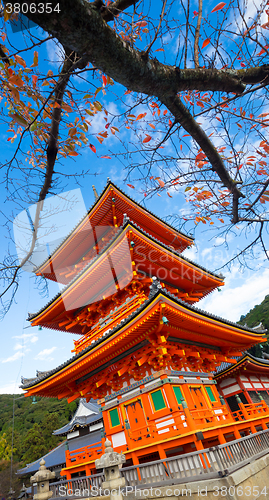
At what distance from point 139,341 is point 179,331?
1.29 meters

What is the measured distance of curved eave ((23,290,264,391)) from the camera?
7058 millimetres

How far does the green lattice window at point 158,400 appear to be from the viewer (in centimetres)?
735

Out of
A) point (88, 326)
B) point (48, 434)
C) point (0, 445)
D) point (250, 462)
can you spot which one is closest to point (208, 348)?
point (250, 462)

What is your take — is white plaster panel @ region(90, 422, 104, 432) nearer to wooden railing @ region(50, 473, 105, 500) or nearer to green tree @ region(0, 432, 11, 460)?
wooden railing @ region(50, 473, 105, 500)

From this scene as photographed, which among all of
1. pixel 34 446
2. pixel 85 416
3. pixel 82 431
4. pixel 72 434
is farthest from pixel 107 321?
pixel 34 446

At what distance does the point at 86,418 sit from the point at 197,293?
11815 mm

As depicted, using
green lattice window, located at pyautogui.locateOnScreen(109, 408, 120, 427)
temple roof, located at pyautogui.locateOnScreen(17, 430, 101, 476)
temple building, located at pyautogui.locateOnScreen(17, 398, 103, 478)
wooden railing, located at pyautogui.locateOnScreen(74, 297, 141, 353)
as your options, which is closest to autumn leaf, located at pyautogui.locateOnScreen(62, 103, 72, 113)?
wooden railing, located at pyautogui.locateOnScreen(74, 297, 141, 353)

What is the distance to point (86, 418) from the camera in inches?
683

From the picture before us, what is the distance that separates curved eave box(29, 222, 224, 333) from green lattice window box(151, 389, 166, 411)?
4609 mm

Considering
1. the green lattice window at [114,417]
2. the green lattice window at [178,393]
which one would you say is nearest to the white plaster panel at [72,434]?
the green lattice window at [114,417]

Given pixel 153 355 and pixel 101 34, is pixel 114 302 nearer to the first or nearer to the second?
pixel 153 355

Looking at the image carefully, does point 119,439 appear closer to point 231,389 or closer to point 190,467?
point 190,467

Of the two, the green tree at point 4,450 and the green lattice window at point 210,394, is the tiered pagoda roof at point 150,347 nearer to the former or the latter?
the green lattice window at point 210,394

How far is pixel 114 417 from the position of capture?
8.62 metres
